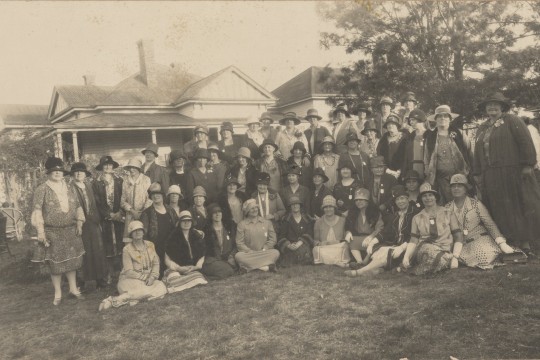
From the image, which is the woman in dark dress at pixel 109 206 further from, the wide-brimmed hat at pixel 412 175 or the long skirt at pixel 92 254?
the wide-brimmed hat at pixel 412 175

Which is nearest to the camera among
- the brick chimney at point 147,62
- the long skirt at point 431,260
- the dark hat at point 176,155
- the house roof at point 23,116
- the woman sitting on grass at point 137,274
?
the long skirt at point 431,260

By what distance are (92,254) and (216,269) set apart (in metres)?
1.82

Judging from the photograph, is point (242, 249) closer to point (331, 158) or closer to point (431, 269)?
point (331, 158)

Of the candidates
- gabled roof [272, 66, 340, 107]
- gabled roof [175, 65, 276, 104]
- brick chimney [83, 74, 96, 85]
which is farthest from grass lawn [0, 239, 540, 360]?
brick chimney [83, 74, 96, 85]

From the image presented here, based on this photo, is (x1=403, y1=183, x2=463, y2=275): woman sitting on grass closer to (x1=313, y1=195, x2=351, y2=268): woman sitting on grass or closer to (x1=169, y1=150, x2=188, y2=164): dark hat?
(x1=313, y1=195, x2=351, y2=268): woman sitting on grass

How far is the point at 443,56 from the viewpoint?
14992 millimetres

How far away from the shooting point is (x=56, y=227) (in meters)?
6.43

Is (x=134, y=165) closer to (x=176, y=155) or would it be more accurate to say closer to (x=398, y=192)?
(x=176, y=155)

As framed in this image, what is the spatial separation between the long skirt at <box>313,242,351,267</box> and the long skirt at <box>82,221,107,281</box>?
3.17 metres

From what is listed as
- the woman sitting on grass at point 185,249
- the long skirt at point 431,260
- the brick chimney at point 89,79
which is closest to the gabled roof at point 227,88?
the brick chimney at point 89,79

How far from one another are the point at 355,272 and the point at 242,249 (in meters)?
1.87

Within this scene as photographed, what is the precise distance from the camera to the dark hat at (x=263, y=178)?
7711mm

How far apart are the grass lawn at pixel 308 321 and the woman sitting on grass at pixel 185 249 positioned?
571 millimetres

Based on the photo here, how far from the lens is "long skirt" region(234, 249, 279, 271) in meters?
7.25
